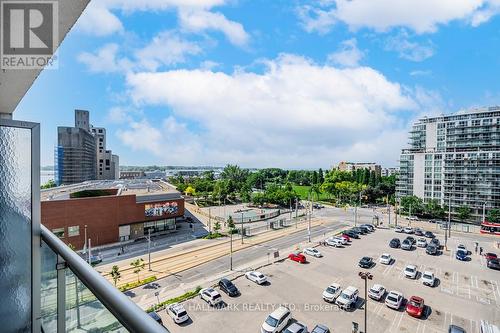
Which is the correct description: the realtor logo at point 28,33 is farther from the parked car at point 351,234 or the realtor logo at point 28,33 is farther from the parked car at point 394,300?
the parked car at point 351,234

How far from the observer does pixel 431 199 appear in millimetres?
30469

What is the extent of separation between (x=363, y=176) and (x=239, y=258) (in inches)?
1445

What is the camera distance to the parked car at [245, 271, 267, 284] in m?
12.1

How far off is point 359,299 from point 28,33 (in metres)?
12.4

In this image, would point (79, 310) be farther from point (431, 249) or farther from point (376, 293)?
point (431, 249)

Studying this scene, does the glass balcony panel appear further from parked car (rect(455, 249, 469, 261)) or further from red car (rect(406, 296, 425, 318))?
parked car (rect(455, 249, 469, 261))

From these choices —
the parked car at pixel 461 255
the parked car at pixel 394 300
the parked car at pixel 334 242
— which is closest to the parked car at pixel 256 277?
the parked car at pixel 394 300

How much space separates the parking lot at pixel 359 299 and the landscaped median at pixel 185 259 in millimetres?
3353

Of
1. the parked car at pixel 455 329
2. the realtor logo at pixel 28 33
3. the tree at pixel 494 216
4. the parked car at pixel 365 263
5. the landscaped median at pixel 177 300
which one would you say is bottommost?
the parked car at pixel 365 263

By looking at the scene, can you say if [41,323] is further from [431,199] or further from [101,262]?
[431,199]

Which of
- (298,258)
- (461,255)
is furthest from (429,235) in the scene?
(298,258)

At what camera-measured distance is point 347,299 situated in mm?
10109

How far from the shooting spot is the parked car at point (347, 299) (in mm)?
9984

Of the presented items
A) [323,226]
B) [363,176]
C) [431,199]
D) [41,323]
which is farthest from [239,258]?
[363,176]
